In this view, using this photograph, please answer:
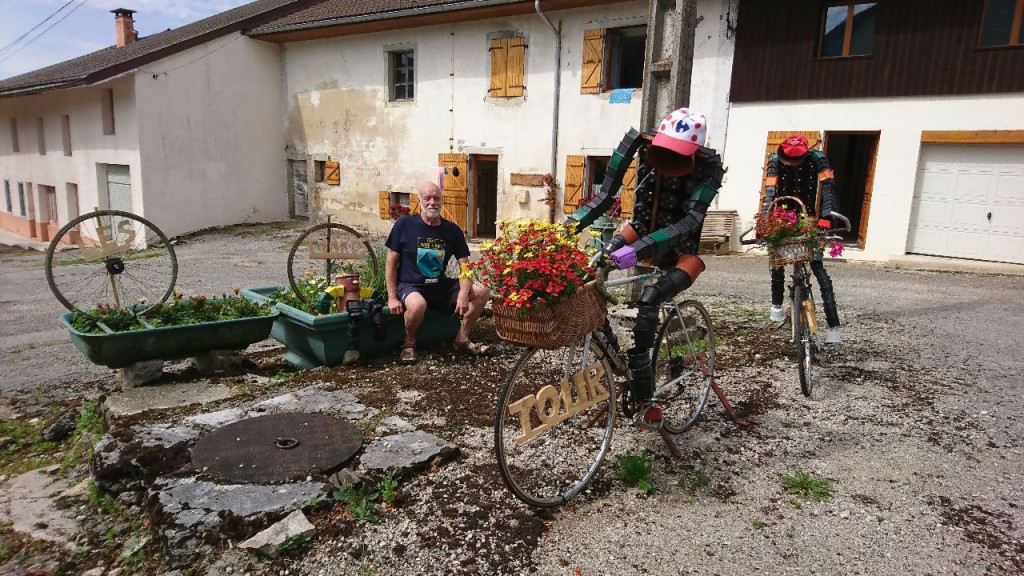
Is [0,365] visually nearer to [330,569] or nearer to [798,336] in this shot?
[330,569]

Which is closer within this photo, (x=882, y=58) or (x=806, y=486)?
(x=806, y=486)

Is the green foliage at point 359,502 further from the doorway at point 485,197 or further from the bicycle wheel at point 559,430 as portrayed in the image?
the doorway at point 485,197

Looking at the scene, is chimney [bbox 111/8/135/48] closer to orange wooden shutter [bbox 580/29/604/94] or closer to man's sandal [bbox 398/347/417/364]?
orange wooden shutter [bbox 580/29/604/94]

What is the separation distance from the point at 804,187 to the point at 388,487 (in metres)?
4.31

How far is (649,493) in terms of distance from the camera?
3215mm

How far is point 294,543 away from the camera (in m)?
2.72

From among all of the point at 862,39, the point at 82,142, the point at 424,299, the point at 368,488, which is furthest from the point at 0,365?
the point at 82,142

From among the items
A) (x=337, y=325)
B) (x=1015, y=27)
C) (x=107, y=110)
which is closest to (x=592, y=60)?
(x=1015, y=27)

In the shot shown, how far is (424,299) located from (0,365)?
13.7 feet

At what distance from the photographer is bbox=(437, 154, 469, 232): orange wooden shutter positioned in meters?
16.2

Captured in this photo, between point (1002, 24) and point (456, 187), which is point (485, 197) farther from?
point (1002, 24)

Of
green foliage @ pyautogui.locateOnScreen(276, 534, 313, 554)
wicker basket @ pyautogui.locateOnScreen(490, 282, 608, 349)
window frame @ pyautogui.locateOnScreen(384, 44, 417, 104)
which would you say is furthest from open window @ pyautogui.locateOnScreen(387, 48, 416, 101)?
green foliage @ pyautogui.locateOnScreen(276, 534, 313, 554)

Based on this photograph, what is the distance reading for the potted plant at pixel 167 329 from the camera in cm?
436

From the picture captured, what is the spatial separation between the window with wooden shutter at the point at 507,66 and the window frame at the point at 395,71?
8.32ft
